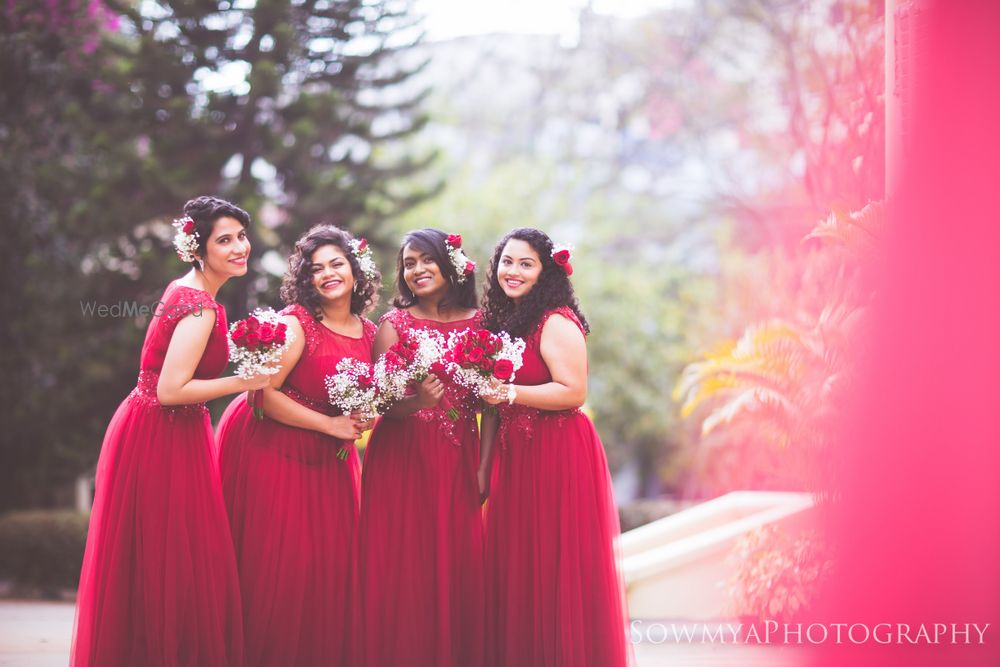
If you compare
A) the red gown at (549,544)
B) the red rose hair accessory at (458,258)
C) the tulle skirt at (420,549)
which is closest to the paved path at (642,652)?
the red gown at (549,544)

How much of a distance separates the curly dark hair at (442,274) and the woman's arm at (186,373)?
0.96m

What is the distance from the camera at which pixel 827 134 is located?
812 cm

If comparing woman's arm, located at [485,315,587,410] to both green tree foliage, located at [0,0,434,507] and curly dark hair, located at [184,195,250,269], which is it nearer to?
curly dark hair, located at [184,195,250,269]

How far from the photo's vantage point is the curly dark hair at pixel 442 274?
4.70m

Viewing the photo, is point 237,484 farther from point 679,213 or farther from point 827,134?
point 679,213

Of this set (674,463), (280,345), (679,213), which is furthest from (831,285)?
(679,213)

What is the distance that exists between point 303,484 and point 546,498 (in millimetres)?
1079

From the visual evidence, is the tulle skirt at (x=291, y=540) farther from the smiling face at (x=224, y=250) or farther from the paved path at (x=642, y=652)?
the paved path at (x=642, y=652)

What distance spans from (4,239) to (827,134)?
7.72m

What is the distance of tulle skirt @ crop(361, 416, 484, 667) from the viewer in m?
4.33

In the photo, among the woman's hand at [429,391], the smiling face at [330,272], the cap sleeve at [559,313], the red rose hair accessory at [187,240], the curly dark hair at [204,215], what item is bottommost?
the woman's hand at [429,391]

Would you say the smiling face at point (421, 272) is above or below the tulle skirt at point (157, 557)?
above

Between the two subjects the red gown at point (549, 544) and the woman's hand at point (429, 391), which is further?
the woman's hand at point (429, 391)

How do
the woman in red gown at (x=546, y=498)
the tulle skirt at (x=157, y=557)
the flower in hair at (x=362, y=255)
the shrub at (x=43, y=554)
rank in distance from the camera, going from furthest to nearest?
the shrub at (x=43, y=554) → the flower in hair at (x=362, y=255) → the woman in red gown at (x=546, y=498) → the tulle skirt at (x=157, y=557)
